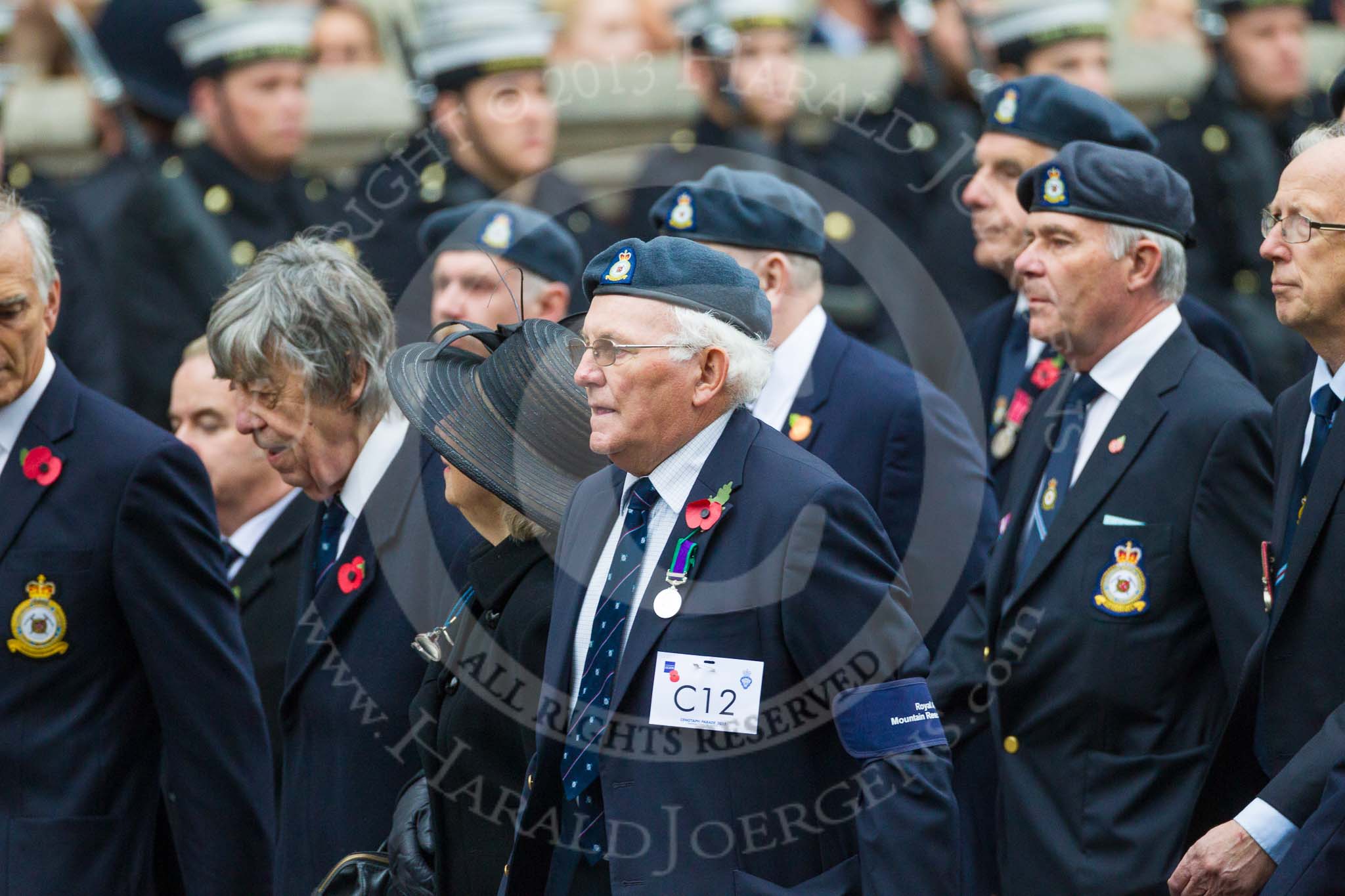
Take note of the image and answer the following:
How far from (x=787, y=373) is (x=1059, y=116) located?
1292mm

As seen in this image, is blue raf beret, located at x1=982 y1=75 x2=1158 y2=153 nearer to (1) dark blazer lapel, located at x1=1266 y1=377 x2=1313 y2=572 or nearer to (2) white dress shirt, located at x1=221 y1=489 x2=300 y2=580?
(1) dark blazer lapel, located at x1=1266 y1=377 x2=1313 y2=572

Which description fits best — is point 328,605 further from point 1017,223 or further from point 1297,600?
point 1017,223

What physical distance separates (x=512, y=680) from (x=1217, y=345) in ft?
8.67

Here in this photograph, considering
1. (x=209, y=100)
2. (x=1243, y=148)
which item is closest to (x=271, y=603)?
(x=209, y=100)

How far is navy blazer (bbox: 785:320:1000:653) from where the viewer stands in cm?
545

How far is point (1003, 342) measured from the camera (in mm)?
6395

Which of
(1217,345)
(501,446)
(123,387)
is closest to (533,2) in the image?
(123,387)

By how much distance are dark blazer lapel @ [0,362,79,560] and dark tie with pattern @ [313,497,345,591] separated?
648 millimetres

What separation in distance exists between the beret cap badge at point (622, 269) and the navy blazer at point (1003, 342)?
6.87 feet

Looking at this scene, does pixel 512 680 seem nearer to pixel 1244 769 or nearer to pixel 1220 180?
pixel 1244 769

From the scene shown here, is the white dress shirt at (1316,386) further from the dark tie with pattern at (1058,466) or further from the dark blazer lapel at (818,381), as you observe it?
the dark blazer lapel at (818,381)

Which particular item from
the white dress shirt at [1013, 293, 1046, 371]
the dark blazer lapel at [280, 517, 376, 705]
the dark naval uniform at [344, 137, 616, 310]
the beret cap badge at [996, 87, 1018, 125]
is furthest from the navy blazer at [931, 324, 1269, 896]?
the dark naval uniform at [344, 137, 616, 310]

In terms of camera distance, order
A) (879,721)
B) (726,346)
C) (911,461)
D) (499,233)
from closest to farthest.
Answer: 1. (879,721)
2. (726,346)
3. (911,461)
4. (499,233)

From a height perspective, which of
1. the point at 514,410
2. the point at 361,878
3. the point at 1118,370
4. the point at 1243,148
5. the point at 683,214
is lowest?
the point at 361,878
